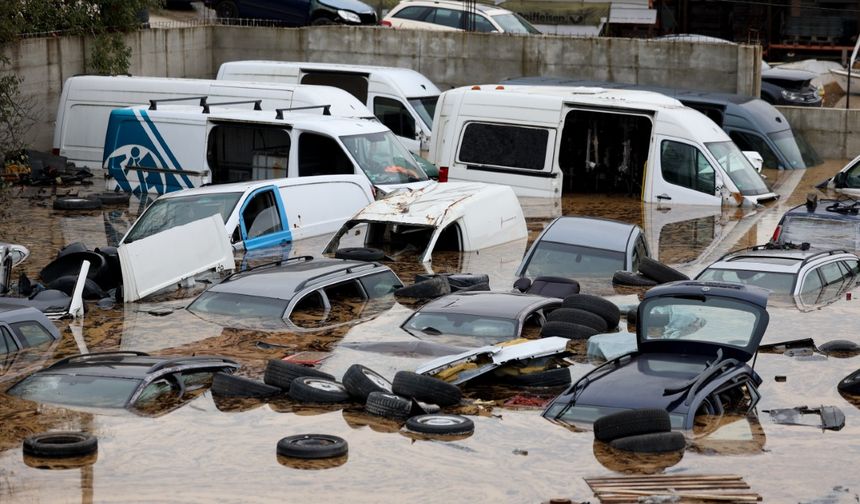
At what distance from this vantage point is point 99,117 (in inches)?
1000

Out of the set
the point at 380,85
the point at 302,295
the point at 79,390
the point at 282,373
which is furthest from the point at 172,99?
the point at 79,390

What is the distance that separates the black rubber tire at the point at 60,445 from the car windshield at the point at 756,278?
812 centimetres

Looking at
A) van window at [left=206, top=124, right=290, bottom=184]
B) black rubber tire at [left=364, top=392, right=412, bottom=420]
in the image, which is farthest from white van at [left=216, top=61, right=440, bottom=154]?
black rubber tire at [left=364, top=392, right=412, bottom=420]

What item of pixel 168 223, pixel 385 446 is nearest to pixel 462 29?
pixel 168 223

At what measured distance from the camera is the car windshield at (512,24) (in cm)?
3322

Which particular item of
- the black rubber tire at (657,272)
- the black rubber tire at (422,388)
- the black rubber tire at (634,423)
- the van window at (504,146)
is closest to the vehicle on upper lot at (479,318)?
the black rubber tire at (422,388)

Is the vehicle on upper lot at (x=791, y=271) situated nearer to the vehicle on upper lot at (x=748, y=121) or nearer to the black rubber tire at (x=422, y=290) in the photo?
the black rubber tire at (x=422, y=290)

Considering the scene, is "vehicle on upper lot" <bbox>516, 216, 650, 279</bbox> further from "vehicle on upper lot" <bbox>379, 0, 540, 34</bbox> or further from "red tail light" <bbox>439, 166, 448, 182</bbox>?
"vehicle on upper lot" <bbox>379, 0, 540, 34</bbox>

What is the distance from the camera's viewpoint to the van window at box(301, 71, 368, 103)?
2844 centimetres

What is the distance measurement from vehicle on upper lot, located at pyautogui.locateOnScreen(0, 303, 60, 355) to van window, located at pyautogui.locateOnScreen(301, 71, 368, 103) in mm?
15306

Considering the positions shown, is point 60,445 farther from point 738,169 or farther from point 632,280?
point 738,169

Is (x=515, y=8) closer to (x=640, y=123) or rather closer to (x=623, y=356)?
(x=640, y=123)

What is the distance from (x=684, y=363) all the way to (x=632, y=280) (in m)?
4.76

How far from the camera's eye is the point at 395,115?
27625 mm
